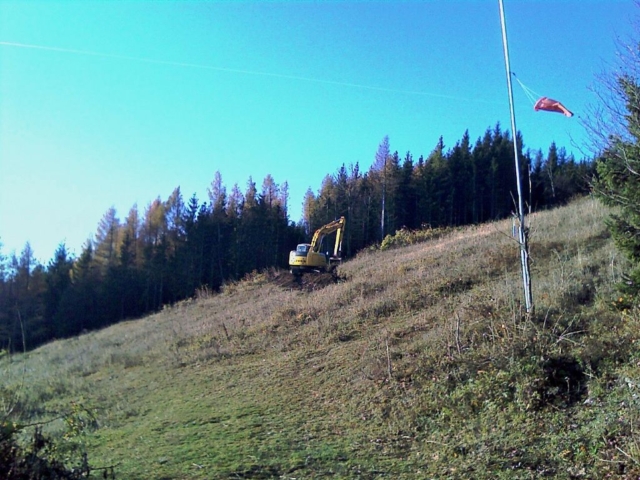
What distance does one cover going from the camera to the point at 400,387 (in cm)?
1010

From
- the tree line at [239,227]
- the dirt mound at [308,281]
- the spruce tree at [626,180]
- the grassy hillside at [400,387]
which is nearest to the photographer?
the grassy hillside at [400,387]

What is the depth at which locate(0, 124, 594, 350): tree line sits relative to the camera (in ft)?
138

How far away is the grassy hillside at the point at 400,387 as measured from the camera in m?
7.00

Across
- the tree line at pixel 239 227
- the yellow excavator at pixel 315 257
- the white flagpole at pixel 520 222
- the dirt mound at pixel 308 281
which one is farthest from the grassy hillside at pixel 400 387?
the tree line at pixel 239 227

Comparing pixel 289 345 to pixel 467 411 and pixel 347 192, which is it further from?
pixel 347 192

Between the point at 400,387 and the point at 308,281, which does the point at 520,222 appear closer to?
the point at 400,387

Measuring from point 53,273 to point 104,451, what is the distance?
45110mm

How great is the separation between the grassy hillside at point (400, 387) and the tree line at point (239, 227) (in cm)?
2326

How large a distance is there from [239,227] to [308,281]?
82.3ft

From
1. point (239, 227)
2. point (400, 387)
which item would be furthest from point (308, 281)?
point (239, 227)

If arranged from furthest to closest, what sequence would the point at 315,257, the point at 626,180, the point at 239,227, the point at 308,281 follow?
1. the point at 239,227
2. the point at 315,257
3. the point at 308,281
4. the point at 626,180

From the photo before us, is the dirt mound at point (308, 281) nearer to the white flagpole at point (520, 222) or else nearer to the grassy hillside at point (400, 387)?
the grassy hillside at point (400, 387)

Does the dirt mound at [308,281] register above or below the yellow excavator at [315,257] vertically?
below

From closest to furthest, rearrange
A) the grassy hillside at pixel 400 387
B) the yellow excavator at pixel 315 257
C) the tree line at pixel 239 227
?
the grassy hillside at pixel 400 387 → the yellow excavator at pixel 315 257 → the tree line at pixel 239 227
